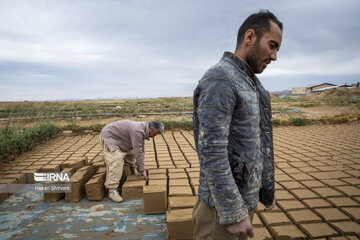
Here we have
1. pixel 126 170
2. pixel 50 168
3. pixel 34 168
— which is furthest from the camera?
pixel 34 168

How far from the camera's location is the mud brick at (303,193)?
8.93 feet

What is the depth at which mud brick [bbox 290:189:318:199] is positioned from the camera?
8.93ft

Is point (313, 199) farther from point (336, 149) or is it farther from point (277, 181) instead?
point (336, 149)

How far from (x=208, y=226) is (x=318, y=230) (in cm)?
166

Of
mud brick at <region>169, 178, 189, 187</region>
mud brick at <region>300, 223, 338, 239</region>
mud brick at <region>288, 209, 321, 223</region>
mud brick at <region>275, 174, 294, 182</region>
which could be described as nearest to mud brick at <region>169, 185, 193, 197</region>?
mud brick at <region>169, 178, 189, 187</region>

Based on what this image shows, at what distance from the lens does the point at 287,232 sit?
82.1 inches

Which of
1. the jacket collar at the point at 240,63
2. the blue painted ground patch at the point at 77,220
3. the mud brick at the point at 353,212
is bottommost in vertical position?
the blue painted ground patch at the point at 77,220

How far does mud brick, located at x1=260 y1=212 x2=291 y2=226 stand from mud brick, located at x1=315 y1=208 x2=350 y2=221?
41cm

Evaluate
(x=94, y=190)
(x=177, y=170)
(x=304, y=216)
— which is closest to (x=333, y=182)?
(x=304, y=216)

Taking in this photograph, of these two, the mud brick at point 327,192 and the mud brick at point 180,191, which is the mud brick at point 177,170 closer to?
the mud brick at point 180,191

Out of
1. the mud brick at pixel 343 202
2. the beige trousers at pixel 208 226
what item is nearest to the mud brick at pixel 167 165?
the mud brick at pixel 343 202

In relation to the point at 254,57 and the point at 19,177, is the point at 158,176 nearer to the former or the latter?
the point at 19,177

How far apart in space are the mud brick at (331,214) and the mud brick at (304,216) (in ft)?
0.23

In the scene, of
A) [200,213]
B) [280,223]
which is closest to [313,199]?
[280,223]
